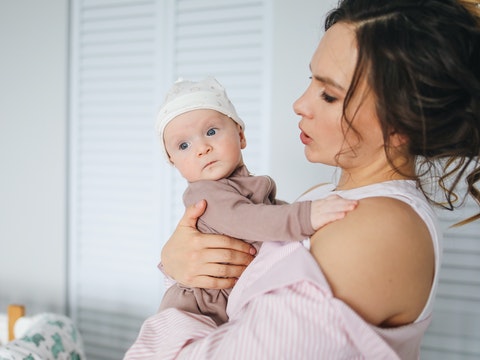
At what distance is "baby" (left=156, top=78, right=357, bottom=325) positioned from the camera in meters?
1.06

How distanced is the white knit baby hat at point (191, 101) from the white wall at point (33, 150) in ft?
5.15

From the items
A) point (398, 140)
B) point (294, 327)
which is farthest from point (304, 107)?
point (294, 327)

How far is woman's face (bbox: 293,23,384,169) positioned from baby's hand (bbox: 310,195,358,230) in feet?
0.40

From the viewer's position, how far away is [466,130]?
931 millimetres

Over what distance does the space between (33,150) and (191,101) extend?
1.78 metres

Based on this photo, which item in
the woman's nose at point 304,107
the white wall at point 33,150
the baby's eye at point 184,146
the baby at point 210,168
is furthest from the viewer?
the white wall at point 33,150

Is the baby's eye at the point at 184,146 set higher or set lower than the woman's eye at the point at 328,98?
lower

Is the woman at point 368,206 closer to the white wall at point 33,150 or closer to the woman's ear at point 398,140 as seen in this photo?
the woman's ear at point 398,140

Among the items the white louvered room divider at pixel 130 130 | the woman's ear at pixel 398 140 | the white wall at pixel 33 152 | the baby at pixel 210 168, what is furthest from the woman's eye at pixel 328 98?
the white wall at pixel 33 152

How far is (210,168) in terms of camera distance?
1141mm

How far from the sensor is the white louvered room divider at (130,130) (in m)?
2.21

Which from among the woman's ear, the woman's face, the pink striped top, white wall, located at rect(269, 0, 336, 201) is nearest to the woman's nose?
the woman's face

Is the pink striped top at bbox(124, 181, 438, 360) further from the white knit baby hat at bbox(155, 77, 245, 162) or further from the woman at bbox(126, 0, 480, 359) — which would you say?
→ the white knit baby hat at bbox(155, 77, 245, 162)

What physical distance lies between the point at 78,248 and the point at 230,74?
125 cm
